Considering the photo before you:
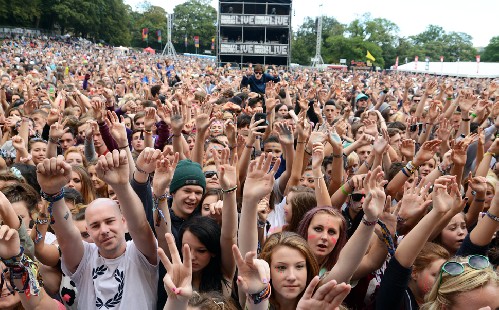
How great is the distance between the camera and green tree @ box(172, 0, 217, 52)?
83312mm

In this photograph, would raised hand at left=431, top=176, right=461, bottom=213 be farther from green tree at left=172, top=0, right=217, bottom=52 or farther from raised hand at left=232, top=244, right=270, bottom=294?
green tree at left=172, top=0, right=217, bottom=52

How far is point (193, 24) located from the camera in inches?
3477

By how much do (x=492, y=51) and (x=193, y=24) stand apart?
56.6 metres

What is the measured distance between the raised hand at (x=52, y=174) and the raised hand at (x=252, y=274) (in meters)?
1.15

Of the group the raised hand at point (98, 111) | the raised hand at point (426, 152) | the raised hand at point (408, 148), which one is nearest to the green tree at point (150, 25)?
the raised hand at point (98, 111)

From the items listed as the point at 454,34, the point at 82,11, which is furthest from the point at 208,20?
the point at 454,34

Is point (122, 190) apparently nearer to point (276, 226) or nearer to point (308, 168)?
point (276, 226)

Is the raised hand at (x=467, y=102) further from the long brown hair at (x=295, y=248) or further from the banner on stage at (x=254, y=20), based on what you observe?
the banner on stage at (x=254, y=20)

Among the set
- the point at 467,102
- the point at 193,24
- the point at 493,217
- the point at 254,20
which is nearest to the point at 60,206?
the point at 493,217

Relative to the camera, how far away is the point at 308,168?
5.06 m

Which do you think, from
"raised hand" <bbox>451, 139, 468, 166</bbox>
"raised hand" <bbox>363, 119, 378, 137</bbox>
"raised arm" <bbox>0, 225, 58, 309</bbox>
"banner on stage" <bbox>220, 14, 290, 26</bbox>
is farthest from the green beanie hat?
"banner on stage" <bbox>220, 14, 290, 26</bbox>

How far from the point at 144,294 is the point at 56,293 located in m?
0.62

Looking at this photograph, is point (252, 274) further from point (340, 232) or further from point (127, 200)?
point (340, 232)

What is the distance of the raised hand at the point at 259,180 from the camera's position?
275 cm
